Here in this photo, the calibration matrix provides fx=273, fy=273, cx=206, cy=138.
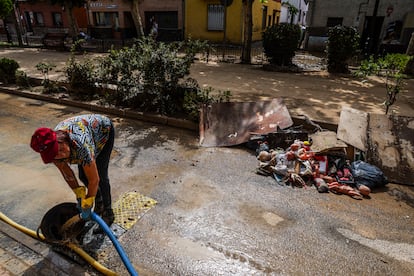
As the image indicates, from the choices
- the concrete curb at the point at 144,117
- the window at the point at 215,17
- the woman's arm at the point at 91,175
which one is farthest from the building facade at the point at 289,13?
the woman's arm at the point at 91,175

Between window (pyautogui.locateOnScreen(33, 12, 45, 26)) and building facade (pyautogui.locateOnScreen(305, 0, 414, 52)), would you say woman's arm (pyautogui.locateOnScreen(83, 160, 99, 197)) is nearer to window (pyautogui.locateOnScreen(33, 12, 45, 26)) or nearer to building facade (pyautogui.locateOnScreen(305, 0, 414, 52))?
building facade (pyautogui.locateOnScreen(305, 0, 414, 52))

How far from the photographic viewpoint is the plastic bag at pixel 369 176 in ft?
13.9

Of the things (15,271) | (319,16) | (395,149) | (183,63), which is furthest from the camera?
(319,16)

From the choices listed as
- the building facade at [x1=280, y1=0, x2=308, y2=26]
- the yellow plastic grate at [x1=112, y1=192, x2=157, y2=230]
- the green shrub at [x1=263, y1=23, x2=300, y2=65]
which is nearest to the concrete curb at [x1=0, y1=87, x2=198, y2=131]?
the yellow plastic grate at [x1=112, y1=192, x2=157, y2=230]

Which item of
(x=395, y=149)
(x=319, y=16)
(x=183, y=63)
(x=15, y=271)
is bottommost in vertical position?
(x=15, y=271)

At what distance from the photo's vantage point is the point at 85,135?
2.63 meters

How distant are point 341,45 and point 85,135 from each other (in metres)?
11.1

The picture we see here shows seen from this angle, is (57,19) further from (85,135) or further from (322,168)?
(322,168)

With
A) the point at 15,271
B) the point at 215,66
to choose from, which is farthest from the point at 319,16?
the point at 15,271

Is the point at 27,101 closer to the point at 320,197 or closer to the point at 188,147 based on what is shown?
the point at 188,147

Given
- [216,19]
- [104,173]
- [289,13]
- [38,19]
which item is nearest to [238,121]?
[104,173]

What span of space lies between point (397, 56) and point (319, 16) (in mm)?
14616

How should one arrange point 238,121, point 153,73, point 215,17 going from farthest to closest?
point 215,17, point 153,73, point 238,121

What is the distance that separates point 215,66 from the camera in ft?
42.7
